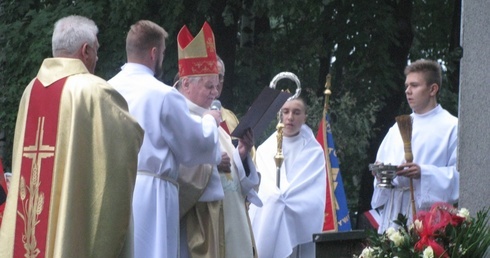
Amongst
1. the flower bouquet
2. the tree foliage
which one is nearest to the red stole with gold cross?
the flower bouquet

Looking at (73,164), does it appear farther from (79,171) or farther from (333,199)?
(333,199)

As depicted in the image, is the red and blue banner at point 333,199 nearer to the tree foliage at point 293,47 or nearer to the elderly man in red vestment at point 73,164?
the tree foliage at point 293,47

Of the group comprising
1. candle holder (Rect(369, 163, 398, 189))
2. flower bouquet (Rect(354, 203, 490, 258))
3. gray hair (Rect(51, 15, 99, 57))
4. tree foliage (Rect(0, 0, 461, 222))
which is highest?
tree foliage (Rect(0, 0, 461, 222))

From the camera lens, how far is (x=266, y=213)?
1248 cm

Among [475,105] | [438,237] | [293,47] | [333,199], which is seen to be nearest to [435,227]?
[438,237]

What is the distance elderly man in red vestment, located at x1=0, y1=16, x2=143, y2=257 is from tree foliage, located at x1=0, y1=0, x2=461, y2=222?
894cm

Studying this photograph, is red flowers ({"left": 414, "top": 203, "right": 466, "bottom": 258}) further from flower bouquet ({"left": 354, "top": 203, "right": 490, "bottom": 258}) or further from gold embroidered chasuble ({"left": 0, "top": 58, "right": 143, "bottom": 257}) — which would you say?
gold embroidered chasuble ({"left": 0, "top": 58, "right": 143, "bottom": 257})

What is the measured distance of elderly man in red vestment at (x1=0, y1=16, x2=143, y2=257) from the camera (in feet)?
25.3

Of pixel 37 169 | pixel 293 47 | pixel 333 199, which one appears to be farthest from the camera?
pixel 293 47

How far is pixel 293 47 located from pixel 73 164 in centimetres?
1145

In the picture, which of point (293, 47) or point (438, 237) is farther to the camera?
point (293, 47)

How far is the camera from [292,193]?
1264 cm

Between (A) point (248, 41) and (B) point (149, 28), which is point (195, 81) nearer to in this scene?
(B) point (149, 28)

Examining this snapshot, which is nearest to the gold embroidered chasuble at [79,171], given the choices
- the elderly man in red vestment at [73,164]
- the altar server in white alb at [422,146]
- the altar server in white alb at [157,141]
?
the elderly man in red vestment at [73,164]
